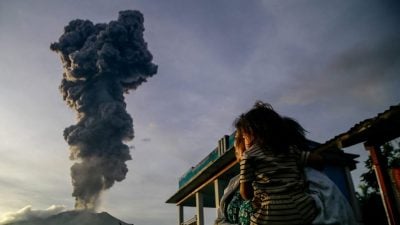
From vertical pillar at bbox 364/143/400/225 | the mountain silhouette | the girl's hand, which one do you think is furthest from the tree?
the mountain silhouette

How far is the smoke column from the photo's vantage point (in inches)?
1887

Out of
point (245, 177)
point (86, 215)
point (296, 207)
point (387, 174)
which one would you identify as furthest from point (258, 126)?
point (86, 215)

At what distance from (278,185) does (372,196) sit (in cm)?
2018

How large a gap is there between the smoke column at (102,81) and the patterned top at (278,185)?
157 ft

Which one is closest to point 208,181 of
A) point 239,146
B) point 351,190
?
point 351,190

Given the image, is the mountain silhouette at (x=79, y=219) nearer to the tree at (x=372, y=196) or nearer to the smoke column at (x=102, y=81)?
the smoke column at (x=102, y=81)

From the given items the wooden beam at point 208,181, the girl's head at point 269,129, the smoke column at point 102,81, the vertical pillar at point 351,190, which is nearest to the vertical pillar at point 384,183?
the girl's head at point 269,129

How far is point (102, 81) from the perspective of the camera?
50375 millimetres

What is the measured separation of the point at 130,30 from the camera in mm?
49562

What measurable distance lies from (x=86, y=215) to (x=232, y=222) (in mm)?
122375

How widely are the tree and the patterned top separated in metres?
16.1

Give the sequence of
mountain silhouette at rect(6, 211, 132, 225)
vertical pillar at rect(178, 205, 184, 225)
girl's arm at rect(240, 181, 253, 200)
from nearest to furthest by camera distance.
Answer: girl's arm at rect(240, 181, 253, 200) → vertical pillar at rect(178, 205, 184, 225) → mountain silhouette at rect(6, 211, 132, 225)

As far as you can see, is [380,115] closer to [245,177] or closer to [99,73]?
[245,177]

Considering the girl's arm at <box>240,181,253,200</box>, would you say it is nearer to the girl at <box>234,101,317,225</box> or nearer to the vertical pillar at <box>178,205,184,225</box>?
the girl at <box>234,101,317,225</box>
